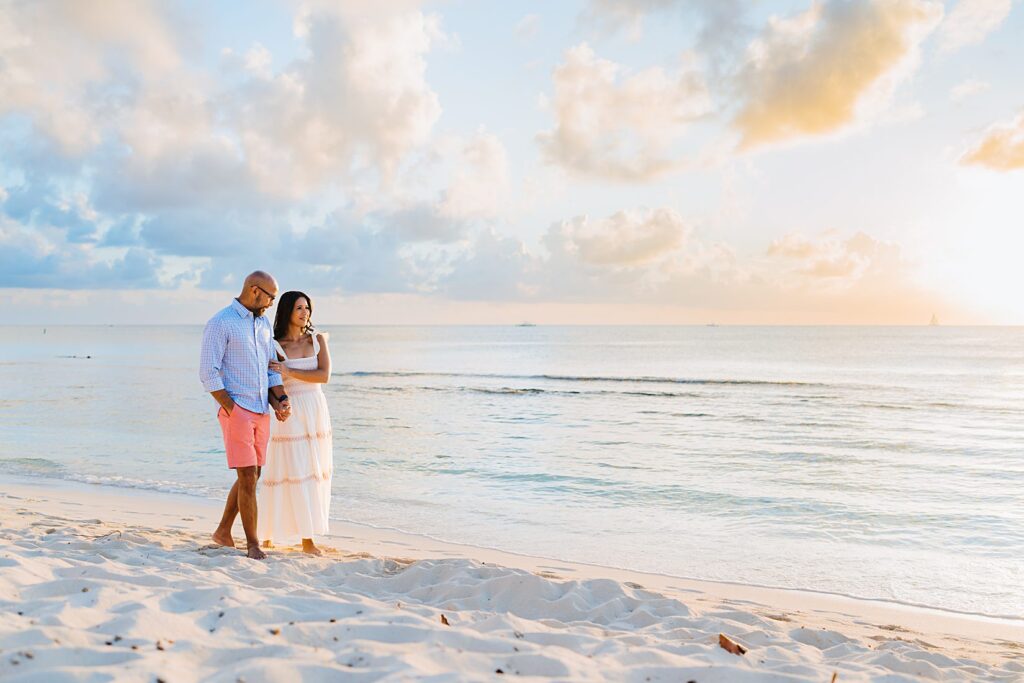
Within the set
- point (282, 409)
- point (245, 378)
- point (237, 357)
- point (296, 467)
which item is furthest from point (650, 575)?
point (237, 357)

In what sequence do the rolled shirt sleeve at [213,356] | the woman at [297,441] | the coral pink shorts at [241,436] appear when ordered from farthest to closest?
the woman at [297,441] < the coral pink shorts at [241,436] < the rolled shirt sleeve at [213,356]

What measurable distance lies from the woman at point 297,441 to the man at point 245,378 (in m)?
0.21

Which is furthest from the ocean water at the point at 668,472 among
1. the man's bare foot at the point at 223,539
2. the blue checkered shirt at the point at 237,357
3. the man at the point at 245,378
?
the blue checkered shirt at the point at 237,357

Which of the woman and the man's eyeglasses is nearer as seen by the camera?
the man's eyeglasses

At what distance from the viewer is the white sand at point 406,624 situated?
10.7 feet

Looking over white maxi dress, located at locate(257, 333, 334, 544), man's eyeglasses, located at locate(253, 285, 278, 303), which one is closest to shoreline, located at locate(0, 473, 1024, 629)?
white maxi dress, located at locate(257, 333, 334, 544)

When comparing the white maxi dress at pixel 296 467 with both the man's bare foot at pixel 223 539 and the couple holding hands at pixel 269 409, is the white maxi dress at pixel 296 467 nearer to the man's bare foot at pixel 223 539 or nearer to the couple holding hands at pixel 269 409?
the couple holding hands at pixel 269 409

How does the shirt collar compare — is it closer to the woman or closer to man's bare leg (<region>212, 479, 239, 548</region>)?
the woman

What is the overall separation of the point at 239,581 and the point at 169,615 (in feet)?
3.92

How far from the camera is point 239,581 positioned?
4.96 m

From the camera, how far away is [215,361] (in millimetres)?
5582

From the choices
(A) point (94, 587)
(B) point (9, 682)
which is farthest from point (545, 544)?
(B) point (9, 682)

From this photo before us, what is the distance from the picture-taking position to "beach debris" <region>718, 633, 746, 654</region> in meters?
3.90

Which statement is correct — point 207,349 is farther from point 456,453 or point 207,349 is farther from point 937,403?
point 937,403
